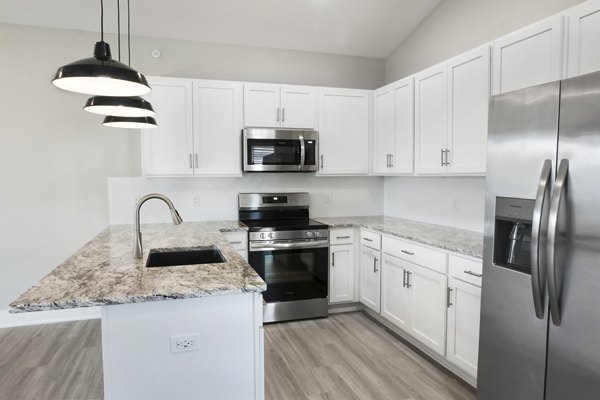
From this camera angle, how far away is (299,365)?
2838 mm

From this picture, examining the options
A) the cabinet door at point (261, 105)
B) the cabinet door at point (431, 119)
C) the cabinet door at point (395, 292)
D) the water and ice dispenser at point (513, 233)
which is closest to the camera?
the water and ice dispenser at point (513, 233)

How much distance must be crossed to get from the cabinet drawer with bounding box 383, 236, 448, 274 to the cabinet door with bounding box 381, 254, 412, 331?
0.06 meters

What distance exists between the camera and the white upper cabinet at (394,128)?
11.5ft

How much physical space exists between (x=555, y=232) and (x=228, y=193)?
10.2 feet

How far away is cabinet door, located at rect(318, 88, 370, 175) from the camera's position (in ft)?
13.1

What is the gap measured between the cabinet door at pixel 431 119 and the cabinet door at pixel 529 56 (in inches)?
21.6

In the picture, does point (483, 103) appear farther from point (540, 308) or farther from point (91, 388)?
point (91, 388)

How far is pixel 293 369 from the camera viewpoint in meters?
2.78

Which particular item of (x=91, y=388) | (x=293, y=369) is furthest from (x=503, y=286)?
(x=91, y=388)

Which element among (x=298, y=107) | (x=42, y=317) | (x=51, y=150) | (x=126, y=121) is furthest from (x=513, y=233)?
(x=42, y=317)

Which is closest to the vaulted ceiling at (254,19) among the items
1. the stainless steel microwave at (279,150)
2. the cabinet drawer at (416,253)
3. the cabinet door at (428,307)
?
the stainless steel microwave at (279,150)

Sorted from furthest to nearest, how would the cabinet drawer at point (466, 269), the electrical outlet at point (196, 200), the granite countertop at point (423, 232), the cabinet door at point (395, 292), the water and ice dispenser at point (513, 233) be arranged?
the electrical outlet at point (196, 200) < the cabinet door at point (395, 292) < the granite countertop at point (423, 232) < the cabinet drawer at point (466, 269) < the water and ice dispenser at point (513, 233)

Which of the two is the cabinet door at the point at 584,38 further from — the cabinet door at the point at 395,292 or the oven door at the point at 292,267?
the oven door at the point at 292,267

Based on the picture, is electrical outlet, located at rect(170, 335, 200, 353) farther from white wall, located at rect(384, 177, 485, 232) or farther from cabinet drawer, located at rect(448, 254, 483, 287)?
white wall, located at rect(384, 177, 485, 232)
